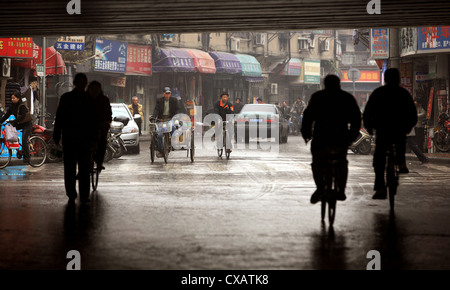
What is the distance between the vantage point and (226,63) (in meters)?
51.1

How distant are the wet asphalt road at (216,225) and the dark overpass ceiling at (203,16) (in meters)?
3.37

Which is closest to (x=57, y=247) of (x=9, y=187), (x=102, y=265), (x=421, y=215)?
(x=102, y=265)

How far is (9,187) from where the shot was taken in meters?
14.6

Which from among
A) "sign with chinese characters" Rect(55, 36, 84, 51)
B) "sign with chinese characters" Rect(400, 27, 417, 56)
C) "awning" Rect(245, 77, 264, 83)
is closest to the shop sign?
"awning" Rect(245, 77, 264, 83)

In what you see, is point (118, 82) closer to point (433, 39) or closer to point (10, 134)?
point (433, 39)

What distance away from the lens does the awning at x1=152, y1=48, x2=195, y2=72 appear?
45312mm

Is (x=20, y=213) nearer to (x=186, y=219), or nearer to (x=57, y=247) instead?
(x=186, y=219)

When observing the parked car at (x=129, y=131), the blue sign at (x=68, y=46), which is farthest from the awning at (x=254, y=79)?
the parked car at (x=129, y=131)

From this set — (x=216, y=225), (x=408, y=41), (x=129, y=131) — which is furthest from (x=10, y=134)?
(x=408, y=41)

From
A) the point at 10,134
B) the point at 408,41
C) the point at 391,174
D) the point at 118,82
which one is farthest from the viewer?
the point at 118,82

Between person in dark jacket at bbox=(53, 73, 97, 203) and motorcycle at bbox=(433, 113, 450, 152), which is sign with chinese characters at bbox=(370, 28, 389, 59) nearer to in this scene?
motorcycle at bbox=(433, 113, 450, 152)

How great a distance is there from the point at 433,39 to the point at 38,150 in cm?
1361
